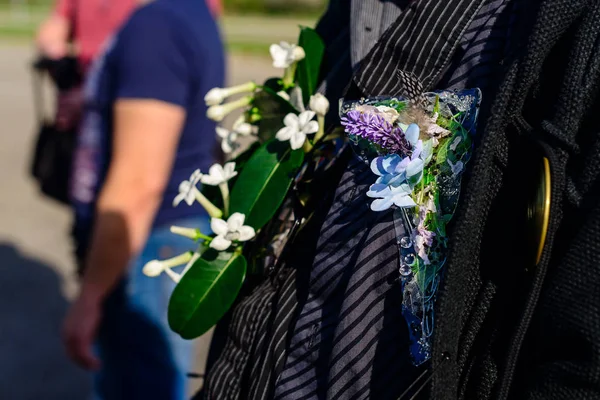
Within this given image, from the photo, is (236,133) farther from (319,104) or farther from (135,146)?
(135,146)

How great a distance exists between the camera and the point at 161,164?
1975 millimetres

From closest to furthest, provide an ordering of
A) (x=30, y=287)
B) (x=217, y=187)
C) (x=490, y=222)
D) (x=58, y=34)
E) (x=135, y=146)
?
(x=490, y=222)
(x=217, y=187)
(x=135, y=146)
(x=58, y=34)
(x=30, y=287)

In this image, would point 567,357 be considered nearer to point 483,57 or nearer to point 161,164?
point 483,57

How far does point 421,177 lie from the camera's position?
810 mm

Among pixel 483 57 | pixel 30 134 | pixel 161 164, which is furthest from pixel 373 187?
pixel 30 134

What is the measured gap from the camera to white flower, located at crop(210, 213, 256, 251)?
101 cm

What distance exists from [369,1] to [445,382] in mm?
560

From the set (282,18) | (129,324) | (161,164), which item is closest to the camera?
(161,164)

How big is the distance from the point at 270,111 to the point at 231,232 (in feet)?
0.69

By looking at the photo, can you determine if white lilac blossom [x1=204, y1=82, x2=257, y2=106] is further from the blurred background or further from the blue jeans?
the blurred background

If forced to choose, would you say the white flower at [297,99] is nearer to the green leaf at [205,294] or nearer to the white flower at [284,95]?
the white flower at [284,95]

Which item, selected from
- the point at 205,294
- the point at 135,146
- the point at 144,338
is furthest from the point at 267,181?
the point at 144,338

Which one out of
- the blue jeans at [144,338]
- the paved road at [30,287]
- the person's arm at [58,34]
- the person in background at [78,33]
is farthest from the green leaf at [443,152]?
the paved road at [30,287]

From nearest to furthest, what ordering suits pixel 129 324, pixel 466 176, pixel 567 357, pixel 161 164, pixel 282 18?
pixel 567 357, pixel 466 176, pixel 161 164, pixel 129 324, pixel 282 18
